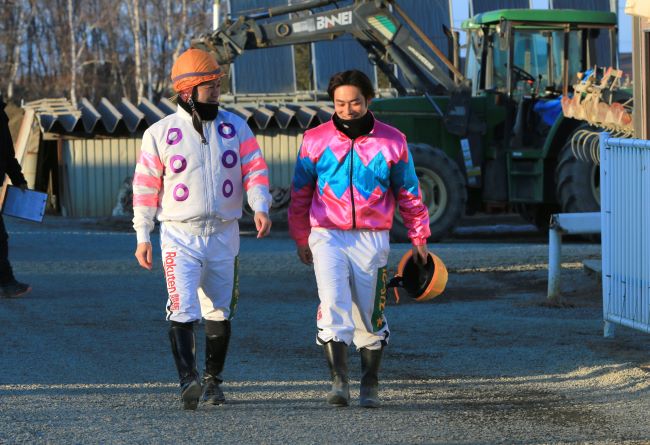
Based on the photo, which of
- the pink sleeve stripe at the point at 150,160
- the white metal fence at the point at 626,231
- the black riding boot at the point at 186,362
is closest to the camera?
the black riding boot at the point at 186,362

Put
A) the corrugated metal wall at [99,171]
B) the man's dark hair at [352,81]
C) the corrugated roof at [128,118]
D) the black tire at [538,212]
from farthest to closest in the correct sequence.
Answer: the corrugated metal wall at [99,171]
the corrugated roof at [128,118]
the black tire at [538,212]
the man's dark hair at [352,81]

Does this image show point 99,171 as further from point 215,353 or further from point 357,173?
point 357,173

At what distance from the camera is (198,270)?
21.2 feet

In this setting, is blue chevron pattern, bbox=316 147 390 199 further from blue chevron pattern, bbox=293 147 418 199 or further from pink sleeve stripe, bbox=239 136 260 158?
pink sleeve stripe, bbox=239 136 260 158

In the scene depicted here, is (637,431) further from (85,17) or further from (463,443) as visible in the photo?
(85,17)

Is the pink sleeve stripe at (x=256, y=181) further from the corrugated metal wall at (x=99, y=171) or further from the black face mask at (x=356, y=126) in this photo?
the corrugated metal wall at (x=99, y=171)

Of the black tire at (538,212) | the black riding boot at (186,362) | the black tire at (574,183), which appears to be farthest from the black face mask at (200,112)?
the black tire at (538,212)

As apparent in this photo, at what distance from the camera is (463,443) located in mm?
5680

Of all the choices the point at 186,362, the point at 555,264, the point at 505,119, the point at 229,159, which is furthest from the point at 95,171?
the point at 186,362

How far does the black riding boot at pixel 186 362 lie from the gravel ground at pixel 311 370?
86 mm

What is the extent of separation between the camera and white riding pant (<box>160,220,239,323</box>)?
643 centimetres

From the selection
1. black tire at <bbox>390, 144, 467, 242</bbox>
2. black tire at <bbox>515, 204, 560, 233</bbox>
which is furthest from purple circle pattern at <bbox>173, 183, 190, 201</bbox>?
black tire at <bbox>515, 204, 560, 233</bbox>

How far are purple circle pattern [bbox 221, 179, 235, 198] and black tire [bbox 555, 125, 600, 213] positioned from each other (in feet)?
36.3

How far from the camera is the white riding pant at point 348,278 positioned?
257 inches
